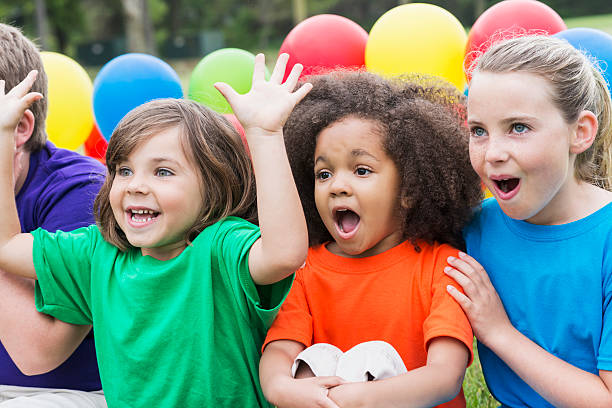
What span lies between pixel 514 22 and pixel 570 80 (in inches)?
67.8

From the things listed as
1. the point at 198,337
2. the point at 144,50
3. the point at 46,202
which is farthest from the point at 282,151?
the point at 144,50

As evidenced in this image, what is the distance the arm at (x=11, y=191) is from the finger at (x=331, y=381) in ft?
3.57

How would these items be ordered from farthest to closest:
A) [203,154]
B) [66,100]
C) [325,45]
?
[66,100]
[325,45]
[203,154]

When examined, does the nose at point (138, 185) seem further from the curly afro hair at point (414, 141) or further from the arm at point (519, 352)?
the arm at point (519, 352)

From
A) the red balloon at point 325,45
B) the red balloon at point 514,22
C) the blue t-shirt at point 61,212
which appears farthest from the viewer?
the red balloon at point 325,45

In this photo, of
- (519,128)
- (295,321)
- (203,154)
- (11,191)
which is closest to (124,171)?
(203,154)

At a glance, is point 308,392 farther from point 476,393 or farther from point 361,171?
point 476,393

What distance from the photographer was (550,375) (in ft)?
6.88

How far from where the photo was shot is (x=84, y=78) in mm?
4676

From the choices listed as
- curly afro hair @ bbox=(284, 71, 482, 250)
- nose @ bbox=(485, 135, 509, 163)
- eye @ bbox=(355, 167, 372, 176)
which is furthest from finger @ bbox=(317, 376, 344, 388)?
nose @ bbox=(485, 135, 509, 163)

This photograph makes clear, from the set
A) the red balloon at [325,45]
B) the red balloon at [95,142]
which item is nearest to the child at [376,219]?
the red balloon at [325,45]

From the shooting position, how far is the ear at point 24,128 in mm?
2686

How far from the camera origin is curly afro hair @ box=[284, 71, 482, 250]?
2385 millimetres

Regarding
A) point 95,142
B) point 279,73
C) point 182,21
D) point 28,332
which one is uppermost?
point 279,73
